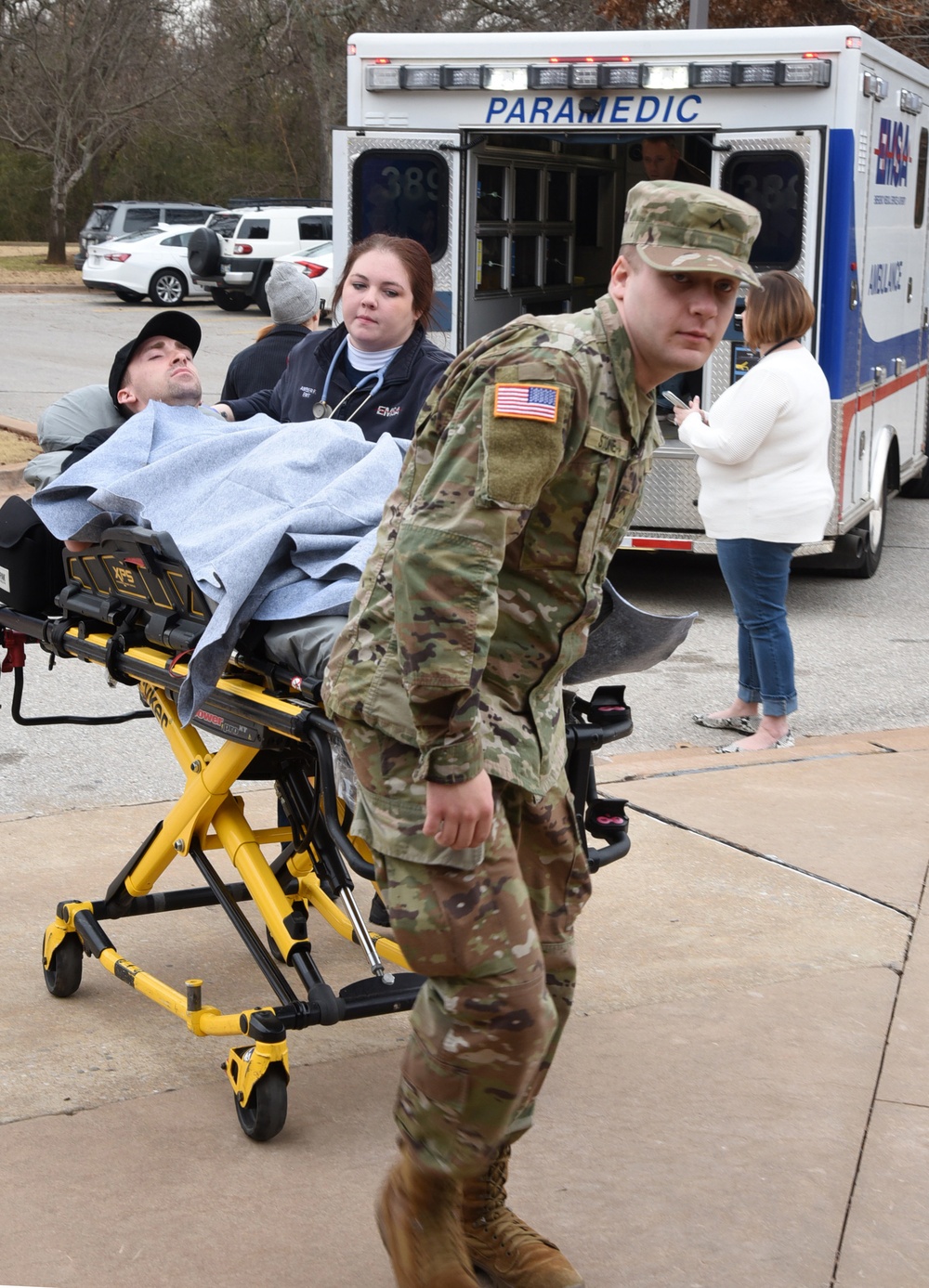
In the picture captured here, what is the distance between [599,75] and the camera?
812 cm

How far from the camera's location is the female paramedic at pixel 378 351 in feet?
13.8

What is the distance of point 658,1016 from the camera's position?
3943mm

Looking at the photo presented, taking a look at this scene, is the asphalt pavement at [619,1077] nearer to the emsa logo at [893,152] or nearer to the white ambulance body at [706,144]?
the white ambulance body at [706,144]

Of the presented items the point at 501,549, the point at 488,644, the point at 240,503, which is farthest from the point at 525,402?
the point at 240,503

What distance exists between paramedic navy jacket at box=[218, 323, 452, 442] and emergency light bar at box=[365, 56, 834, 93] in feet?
13.8

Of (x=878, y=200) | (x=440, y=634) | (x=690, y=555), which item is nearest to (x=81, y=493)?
(x=440, y=634)

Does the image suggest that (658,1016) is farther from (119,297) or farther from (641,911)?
(119,297)

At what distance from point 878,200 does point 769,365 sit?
11.0 ft

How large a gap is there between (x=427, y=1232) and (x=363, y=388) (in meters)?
2.36

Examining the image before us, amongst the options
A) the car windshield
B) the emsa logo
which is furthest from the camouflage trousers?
the car windshield

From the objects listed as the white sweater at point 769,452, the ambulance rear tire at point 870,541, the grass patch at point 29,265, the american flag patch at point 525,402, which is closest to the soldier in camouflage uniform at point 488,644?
the american flag patch at point 525,402

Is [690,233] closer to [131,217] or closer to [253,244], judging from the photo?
[253,244]

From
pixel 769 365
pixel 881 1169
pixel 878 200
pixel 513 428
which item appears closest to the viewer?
pixel 513 428

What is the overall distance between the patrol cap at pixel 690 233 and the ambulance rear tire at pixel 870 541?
24.3 ft
